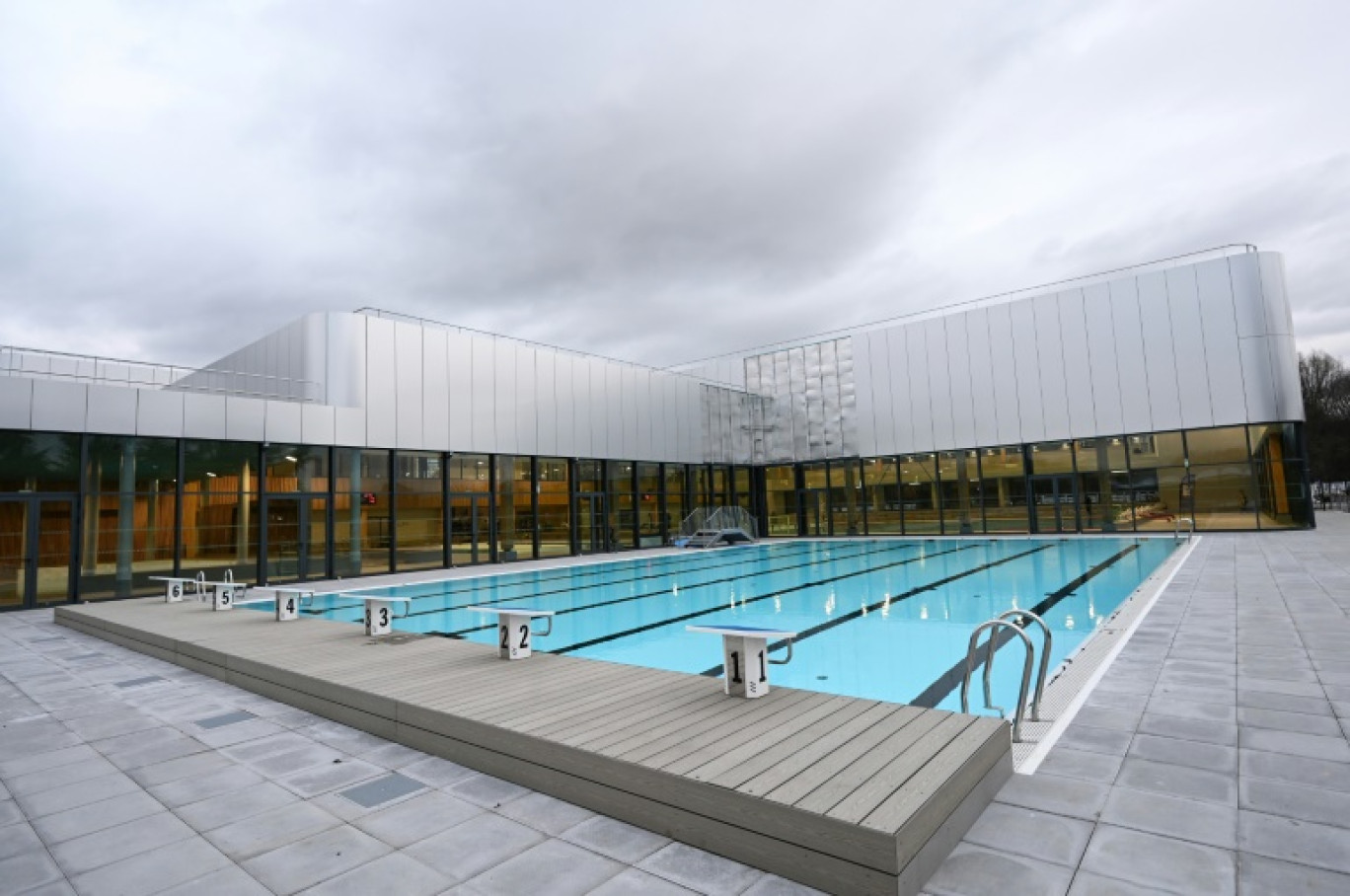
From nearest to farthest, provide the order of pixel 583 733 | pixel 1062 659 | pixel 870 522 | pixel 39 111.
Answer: pixel 583 733 < pixel 1062 659 < pixel 39 111 < pixel 870 522

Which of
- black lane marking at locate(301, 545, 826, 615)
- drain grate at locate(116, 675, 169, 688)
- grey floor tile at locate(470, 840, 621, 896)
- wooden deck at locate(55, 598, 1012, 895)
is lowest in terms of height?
black lane marking at locate(301, 545, 826, 615)

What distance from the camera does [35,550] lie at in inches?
472

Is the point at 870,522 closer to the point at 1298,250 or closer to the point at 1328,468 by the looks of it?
the point at 1328,468

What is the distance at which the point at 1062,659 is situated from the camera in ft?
21.9

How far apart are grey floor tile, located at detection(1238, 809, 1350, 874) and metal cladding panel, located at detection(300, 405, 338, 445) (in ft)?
54.3

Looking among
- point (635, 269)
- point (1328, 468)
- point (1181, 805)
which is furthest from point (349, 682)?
point (1328, 468)

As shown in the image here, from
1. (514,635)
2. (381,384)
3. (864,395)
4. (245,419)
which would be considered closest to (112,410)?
(245,419)

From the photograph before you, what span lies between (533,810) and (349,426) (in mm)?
14639

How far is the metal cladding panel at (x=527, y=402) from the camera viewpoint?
1944 cm

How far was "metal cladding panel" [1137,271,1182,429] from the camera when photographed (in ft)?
70.0

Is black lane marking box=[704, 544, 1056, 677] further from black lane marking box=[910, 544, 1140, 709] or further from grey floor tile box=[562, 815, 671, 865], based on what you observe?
grey floor tile box=[562, 815, 671, 865]

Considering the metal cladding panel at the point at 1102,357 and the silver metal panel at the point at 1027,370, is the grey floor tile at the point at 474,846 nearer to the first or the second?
the silver metal panel at the point at 1027,370

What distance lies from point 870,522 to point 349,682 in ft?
81.7

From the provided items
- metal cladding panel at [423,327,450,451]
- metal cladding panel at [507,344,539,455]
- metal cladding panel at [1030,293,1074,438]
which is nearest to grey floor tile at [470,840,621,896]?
metal cladding panel at [423,327,450,451]
